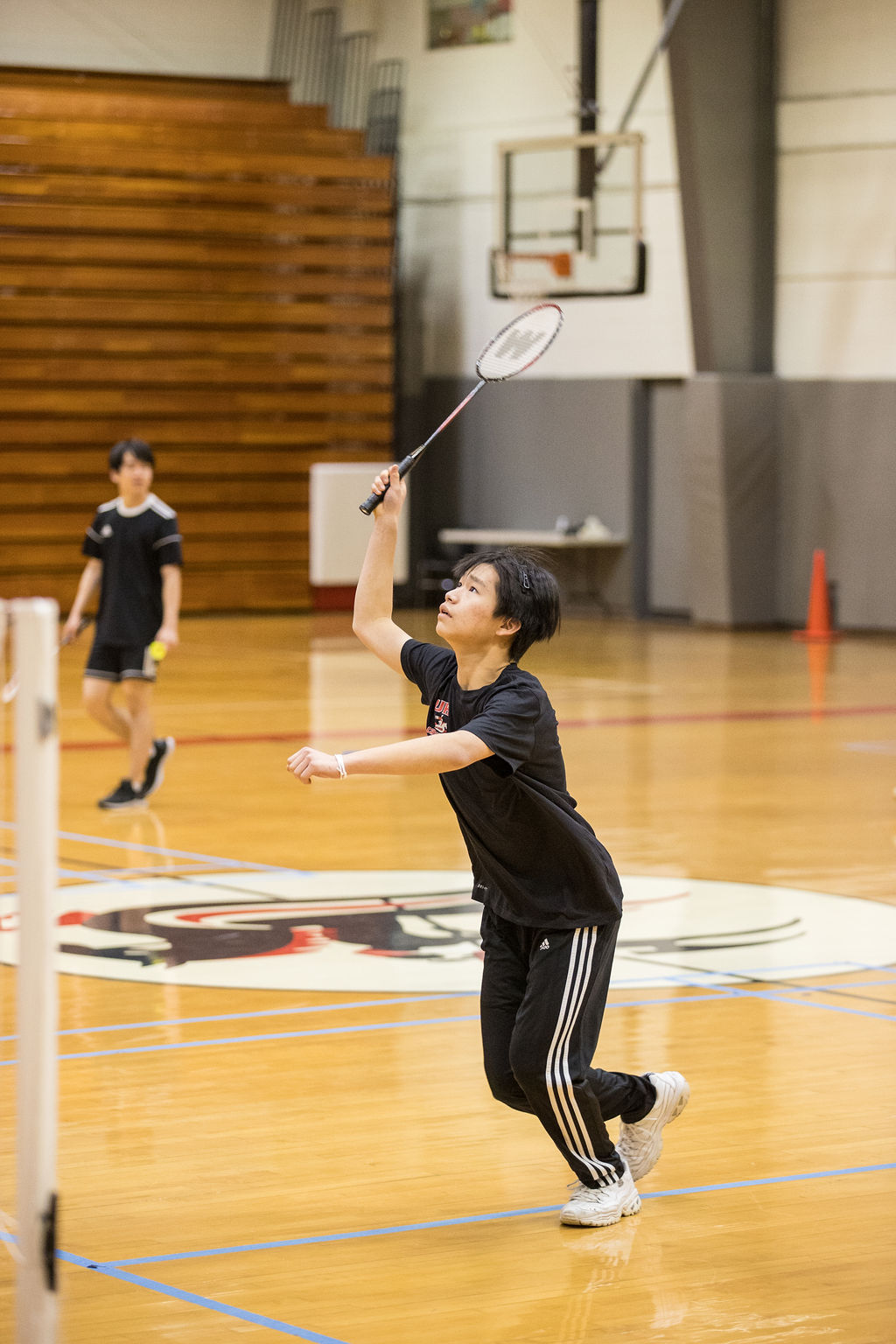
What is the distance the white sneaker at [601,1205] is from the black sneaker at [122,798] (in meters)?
6.25

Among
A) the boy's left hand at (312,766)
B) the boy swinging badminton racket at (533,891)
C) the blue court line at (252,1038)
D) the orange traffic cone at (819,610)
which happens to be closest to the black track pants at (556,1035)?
the boy swinging badminton racket at (533,891)

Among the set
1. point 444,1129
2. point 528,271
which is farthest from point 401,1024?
point 528,271

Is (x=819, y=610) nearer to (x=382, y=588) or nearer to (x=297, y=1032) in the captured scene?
(x=297, y=1032)

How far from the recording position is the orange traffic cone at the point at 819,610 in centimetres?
2023

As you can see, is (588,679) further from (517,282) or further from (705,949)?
(705,949)

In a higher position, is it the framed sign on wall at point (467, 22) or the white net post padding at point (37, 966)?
the framed sign on wall at point (467, 22)

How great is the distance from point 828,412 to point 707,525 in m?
1.58

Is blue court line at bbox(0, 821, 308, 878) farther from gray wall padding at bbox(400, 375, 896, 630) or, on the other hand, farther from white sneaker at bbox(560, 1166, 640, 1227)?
gray wall padding at bbox(400, 375, 896, 630)

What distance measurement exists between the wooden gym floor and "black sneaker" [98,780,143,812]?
12 centimetres

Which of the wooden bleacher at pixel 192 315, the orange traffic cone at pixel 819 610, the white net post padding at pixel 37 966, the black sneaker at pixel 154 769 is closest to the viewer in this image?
the white net post padding at pixel 37 966

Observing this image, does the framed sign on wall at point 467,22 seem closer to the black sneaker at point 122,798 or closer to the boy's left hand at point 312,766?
the black sneaker at point 122,798

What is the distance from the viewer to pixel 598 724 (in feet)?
45.3

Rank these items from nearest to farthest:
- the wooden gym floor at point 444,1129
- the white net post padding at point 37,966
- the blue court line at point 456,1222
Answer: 1. the white net post padding at point 37,966
2. the wooden gym floor at point 444,1129
3. the blue court line at point 456,1222

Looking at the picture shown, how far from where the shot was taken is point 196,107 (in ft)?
73.9
